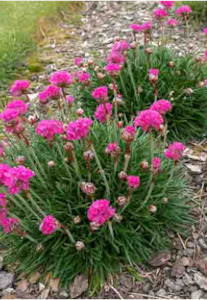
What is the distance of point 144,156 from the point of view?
282 centimetres

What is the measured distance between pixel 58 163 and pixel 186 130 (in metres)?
1.34

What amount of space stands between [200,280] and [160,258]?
0.27 meters

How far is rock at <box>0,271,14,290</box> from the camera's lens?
2.49 m

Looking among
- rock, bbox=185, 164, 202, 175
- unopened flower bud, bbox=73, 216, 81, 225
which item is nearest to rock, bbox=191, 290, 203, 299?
unopened flower bud, bbox=73, 216, 81, 225

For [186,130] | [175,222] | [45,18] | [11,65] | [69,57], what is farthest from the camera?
[45,18]

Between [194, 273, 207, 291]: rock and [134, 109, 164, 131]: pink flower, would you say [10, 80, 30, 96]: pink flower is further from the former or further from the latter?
[194, 273, 207, 291]: rock

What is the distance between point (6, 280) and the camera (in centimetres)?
251

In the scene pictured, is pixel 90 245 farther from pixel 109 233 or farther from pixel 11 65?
pixel 11 65

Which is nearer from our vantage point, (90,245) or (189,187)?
(90,245)

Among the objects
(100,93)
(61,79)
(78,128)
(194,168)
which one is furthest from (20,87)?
(194,168)

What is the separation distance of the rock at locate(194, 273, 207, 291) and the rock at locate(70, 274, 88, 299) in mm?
645

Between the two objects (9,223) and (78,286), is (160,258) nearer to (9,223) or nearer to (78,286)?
(78,286)

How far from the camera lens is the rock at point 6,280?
8.16 feet

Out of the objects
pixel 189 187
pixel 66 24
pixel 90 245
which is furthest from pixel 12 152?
pixel 66 24
